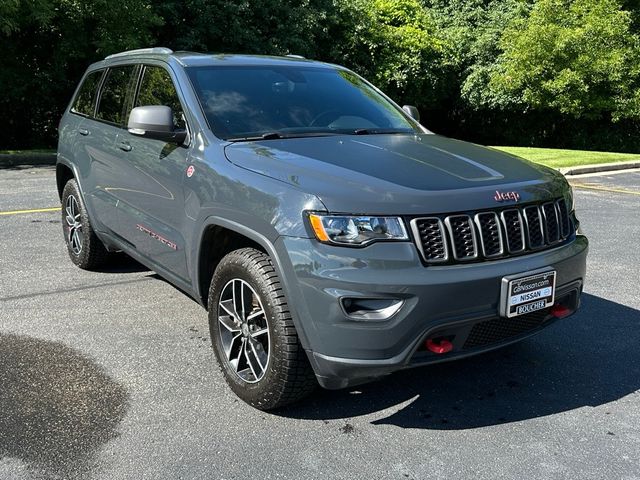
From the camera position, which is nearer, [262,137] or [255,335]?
[255,335]

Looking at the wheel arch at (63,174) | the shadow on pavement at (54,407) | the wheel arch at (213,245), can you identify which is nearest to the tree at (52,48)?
the wheel arch at (63,174)

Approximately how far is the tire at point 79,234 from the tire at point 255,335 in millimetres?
2440

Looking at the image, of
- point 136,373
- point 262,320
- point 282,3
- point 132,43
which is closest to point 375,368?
point 262,320

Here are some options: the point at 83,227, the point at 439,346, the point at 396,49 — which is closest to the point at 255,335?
the point at 439,346

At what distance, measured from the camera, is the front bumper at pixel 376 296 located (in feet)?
9.64

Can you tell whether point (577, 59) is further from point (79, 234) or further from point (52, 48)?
point (79, 234)

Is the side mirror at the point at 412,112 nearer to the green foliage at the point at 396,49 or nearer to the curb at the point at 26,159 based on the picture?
the curb at the point at 26,159

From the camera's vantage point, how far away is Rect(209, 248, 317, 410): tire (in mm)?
3182

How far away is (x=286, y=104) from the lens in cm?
435

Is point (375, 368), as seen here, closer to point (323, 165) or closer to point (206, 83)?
point (323, 165)

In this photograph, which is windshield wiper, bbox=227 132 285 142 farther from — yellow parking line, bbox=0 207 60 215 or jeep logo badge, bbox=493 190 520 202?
yellow parking line, bbox=0 207 60 215

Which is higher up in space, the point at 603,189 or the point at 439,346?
the point at 439,346

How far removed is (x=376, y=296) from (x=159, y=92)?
2.43 m

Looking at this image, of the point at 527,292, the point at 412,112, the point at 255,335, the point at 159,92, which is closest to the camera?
the point at 527,292
